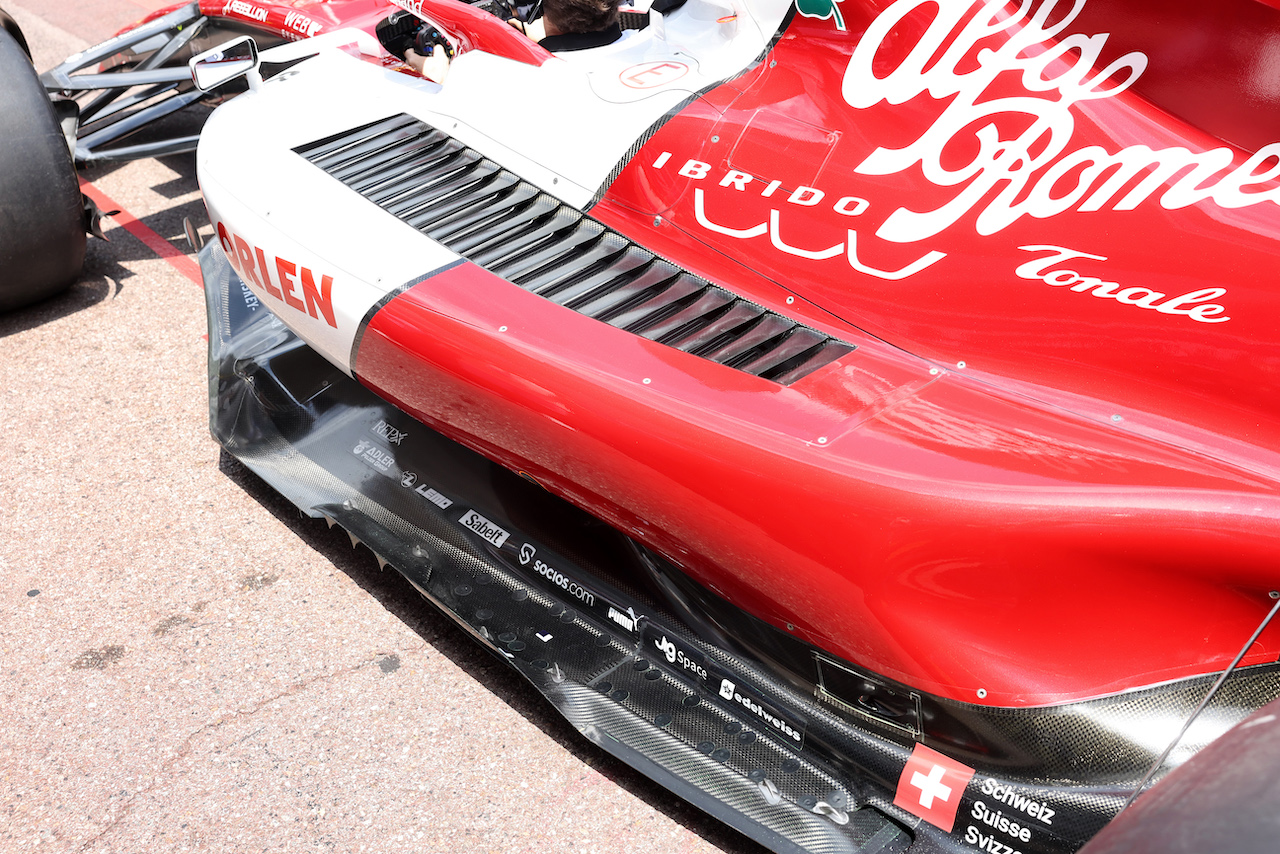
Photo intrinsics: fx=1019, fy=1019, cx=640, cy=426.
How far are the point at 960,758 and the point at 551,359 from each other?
1.04 meters

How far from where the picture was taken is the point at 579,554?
238 centimetres

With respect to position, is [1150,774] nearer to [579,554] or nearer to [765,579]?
[765,579]

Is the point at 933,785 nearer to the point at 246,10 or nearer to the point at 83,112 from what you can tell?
the point at 246,10

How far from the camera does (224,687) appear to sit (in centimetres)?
241

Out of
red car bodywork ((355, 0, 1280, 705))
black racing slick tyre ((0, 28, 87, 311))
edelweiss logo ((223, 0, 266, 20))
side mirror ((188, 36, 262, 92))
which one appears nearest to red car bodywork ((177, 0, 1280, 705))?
red car bodywork ((355, 0, 1280, 705))

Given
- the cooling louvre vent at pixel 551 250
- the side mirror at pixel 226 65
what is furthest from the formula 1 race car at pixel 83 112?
the cooling louvre vent at pixel 551 250

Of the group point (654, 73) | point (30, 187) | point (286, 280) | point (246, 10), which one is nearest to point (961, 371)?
point (654, 73)

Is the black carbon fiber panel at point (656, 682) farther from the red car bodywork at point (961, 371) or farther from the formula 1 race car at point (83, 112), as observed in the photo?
the formula 1 race car at point (83, 112)

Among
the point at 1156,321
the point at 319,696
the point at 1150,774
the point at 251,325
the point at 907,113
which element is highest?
the point at 907,113

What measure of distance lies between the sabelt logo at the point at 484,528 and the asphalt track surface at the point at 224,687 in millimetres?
272

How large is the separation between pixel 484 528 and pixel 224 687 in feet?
2.33

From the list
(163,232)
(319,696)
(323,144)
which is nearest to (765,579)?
(319,696)

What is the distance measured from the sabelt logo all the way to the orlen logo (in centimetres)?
57

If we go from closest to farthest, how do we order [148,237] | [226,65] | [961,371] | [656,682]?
[961,371], [656,682], [226,65], [148,237]
